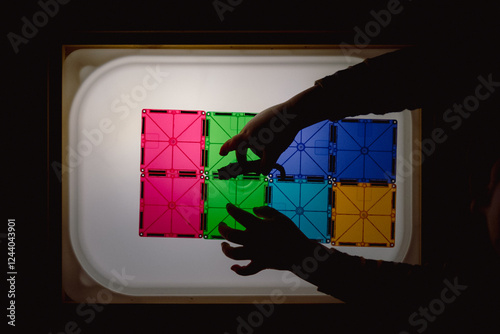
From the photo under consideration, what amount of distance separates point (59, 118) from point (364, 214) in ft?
4.35

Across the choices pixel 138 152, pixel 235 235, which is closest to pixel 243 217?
pixel 235 235

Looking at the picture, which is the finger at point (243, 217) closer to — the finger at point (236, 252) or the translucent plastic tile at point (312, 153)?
the finger at point (236, 252)

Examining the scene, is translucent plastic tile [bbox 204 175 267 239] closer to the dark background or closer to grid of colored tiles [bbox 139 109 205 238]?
grid of colored tiles [bbox 139 109 205 238]

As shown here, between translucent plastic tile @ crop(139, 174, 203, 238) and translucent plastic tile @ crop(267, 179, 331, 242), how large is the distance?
0.33 meters

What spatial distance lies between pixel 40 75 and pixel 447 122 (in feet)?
5.30

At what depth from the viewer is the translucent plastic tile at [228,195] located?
1161 millimetres

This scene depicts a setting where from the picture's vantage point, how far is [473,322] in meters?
0.81

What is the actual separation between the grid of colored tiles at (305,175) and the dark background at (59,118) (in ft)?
0.61

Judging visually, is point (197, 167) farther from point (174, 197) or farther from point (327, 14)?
point (327, 14)

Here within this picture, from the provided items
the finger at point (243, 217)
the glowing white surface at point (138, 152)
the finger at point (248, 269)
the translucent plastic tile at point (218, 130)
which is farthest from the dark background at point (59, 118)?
the finger at point (243, 217)

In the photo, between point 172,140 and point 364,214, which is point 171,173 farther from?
point 364,214

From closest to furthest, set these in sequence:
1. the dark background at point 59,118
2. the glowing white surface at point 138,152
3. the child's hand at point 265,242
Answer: the child's hand at point 265,242
the dark background at point 59,118
the glowing white surface at point 138,152

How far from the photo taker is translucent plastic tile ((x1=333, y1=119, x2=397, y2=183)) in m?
1.15

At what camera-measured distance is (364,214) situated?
1.16 m
